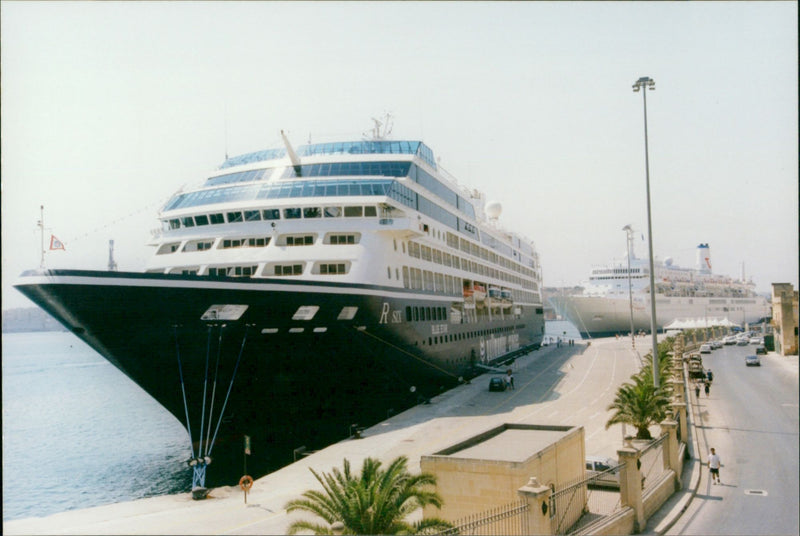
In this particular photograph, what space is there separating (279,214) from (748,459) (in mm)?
19789

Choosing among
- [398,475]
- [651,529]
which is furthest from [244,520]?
[651,529]

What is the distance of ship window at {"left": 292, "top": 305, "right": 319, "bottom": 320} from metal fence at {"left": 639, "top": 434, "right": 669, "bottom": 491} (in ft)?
36.8

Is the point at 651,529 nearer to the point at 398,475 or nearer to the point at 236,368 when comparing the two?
the point at 398,475

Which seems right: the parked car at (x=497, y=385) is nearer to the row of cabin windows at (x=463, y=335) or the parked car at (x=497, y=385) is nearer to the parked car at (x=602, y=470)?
the row of cabin windows at (x=463, y=335)

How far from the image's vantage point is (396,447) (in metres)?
18.7

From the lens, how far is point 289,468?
676 inches

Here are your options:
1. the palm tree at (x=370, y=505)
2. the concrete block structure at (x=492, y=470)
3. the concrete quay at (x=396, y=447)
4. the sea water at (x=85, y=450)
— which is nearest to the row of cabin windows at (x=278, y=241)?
the concrete quay at (x=396, y=447)

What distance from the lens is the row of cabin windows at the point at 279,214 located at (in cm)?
2469

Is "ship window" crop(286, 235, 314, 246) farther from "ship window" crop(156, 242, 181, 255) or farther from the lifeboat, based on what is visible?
the lifeboat

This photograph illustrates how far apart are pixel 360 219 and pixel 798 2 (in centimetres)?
1934

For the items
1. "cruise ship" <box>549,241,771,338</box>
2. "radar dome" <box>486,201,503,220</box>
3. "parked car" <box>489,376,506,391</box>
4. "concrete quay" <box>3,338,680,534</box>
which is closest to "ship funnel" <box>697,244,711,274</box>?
"cruise ship" <box>549,241,771,338</box>

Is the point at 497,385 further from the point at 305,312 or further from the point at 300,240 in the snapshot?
the point at 305,312

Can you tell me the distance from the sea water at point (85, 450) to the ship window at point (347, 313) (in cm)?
967

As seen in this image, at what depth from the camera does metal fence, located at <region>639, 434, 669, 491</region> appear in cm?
1566
